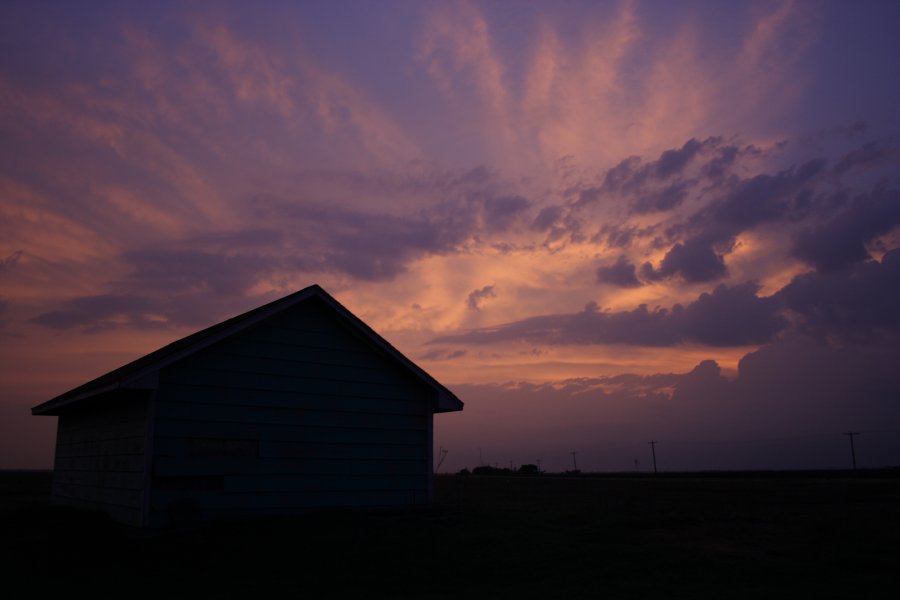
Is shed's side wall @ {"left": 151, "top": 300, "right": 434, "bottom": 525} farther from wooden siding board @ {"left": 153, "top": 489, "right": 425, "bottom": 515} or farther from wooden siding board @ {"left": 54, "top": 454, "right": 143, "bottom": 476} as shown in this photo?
wooden siding board @ {"left": 54, "top": 454, "right": 143, "bottom": 476}

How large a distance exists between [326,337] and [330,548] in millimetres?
5577

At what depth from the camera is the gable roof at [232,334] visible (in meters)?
14.6

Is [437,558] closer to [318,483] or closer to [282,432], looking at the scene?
[318,483]

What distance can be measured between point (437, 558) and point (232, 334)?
22.1 ft

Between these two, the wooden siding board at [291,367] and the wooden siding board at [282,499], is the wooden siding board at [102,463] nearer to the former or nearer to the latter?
the wooden siding board at [282,499]

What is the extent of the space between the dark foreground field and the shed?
0.74 metres

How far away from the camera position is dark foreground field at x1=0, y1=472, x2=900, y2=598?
10945 mm

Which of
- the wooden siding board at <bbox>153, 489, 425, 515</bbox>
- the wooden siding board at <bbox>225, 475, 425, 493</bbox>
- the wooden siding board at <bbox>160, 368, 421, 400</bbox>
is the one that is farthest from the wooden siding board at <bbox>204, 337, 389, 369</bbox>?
the wooden siding board at <bbox>153, 489, 425, 515</bbox>

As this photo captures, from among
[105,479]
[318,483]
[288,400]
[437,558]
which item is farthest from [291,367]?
[437,558]

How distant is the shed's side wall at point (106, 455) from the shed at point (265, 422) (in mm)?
48

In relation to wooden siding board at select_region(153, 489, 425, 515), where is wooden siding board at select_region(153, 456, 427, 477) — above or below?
above

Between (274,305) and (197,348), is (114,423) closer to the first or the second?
(197,348)

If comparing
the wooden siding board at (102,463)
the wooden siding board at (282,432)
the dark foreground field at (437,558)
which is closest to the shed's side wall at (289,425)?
the wooden siding board at (282,432)

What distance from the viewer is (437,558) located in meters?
13.5
